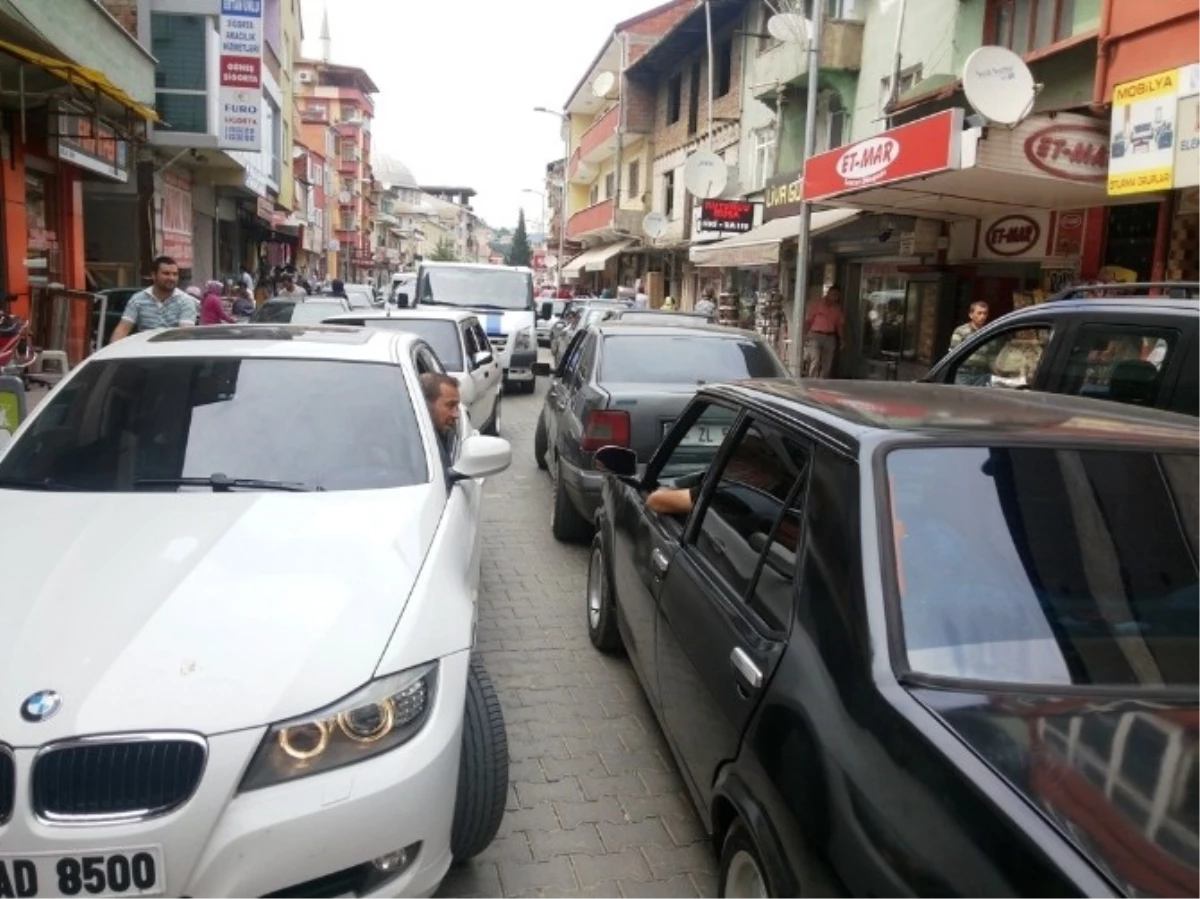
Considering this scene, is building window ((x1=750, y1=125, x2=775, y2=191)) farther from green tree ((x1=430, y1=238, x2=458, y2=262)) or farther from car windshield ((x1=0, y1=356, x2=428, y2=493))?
green tree ((x1=430, y1=238, x2=458, y2=262))

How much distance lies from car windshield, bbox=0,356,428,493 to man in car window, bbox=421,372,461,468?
641 mm

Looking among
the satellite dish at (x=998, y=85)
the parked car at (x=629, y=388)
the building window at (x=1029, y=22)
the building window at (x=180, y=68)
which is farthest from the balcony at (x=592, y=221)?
the parked car at (x=629, y=388)

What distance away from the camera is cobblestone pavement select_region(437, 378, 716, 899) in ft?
10.0

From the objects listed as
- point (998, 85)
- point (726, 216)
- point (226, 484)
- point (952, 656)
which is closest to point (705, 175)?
point (726, 216)

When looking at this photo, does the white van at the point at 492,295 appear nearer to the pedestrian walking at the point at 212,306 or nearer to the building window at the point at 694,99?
the pedestrian walking at the point at 212,306

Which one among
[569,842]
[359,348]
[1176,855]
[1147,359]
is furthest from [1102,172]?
[1176,855]

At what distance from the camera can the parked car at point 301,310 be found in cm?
1367

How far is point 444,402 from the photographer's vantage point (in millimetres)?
4957

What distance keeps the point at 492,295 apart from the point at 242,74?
23.4 ft

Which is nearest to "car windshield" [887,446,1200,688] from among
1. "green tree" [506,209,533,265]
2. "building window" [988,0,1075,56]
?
"building window" [988,0,1075,56]

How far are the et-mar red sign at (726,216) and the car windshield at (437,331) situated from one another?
36.6 feet

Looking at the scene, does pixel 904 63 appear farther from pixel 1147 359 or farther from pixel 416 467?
pixel 416 467

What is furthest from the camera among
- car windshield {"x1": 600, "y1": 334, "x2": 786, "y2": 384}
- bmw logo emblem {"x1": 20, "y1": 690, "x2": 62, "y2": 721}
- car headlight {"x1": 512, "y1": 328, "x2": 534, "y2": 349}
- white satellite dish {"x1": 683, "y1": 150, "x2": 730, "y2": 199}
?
white satellite dish {"x1": 683, "y1": 150, "x2": 730, "y2": 199}

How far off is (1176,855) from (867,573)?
2.56ft
